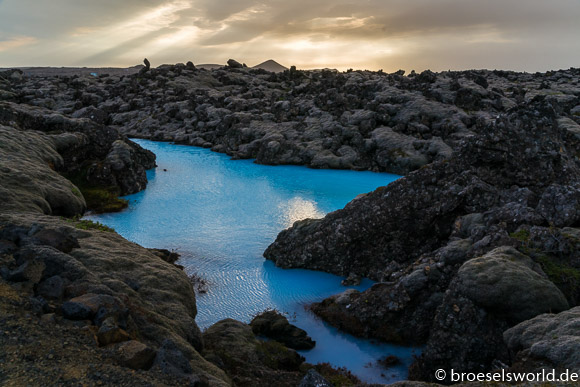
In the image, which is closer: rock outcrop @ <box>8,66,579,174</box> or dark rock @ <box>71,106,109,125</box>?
rock outcrop @ <box>8,66,579,174</box>

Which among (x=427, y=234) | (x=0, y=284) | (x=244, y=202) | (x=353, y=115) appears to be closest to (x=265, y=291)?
(x=427, y=234)

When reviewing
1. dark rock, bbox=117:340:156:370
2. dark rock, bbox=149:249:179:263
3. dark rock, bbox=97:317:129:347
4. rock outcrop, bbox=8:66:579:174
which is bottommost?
dark rock, bbox=149:249:179:263

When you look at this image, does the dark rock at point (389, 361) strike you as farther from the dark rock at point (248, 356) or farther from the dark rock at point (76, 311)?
the dark rock at point (76, 311)

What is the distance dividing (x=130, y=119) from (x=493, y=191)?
99.6m

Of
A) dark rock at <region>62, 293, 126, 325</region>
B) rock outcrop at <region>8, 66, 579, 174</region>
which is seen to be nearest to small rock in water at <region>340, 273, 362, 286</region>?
dark rock at <region>62, 293, 126, 325</region>

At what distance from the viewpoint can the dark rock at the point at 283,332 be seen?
734 inches

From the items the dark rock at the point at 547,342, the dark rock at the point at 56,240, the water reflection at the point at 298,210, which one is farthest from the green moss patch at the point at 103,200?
the dark rock at the point at 547,342

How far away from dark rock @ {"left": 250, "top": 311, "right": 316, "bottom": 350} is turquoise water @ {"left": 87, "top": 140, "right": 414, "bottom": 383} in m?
0.46

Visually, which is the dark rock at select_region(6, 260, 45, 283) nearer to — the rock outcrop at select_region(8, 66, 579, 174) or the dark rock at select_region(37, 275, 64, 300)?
the dark rock at select_region(37, 275, 64, 300)

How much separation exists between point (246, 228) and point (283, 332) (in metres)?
18.6

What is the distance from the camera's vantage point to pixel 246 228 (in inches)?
1453

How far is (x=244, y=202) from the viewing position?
46625 mm

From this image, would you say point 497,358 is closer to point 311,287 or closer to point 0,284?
point 311,287

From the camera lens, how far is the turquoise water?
19.9 meters
